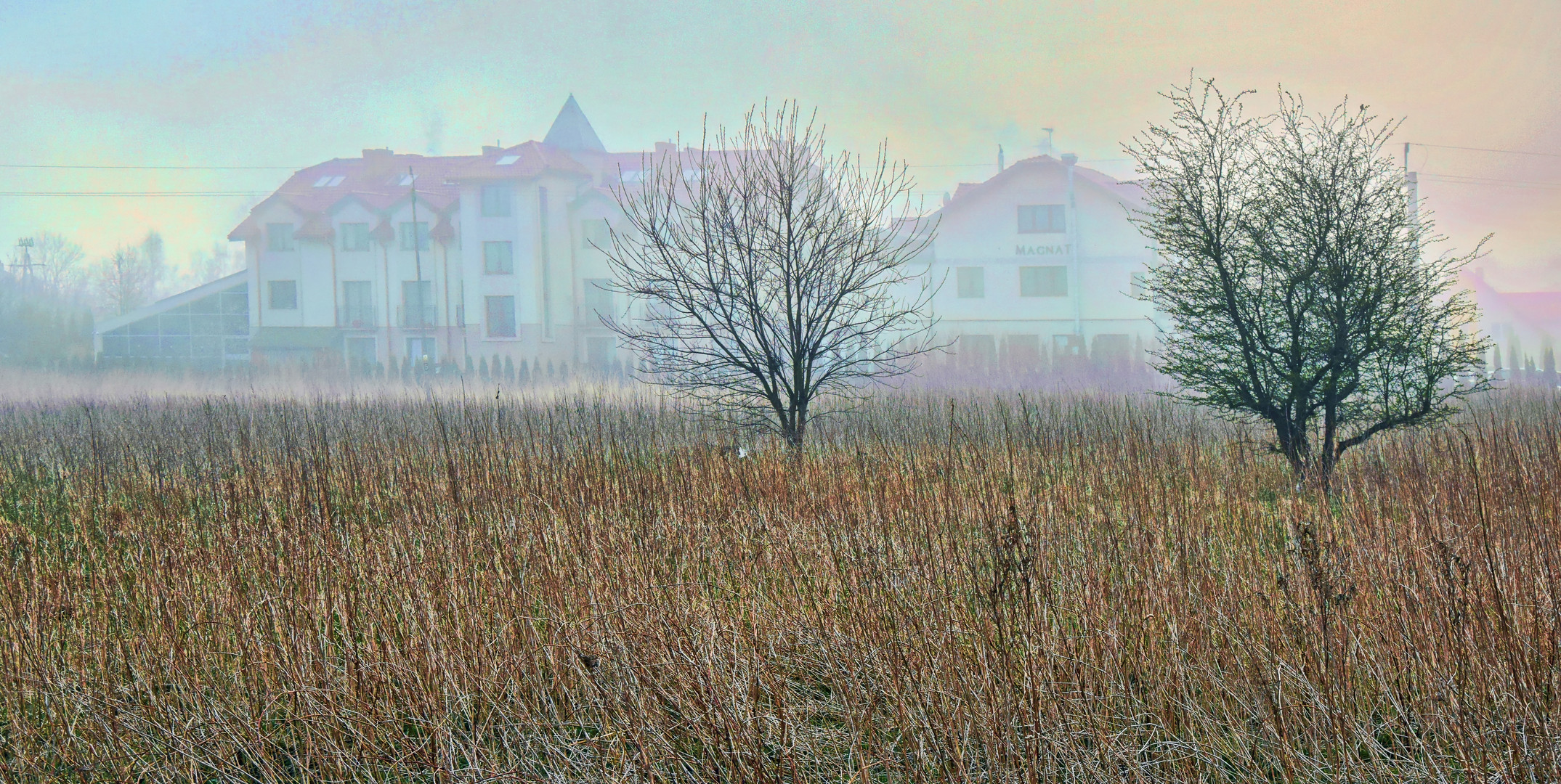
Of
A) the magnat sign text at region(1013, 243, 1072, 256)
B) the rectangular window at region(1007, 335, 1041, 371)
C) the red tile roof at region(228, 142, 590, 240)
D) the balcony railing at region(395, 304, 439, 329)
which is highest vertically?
the red tile roof at region(228, 142, 590, 240)

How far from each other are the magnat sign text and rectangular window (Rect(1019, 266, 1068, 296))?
0.59 metres

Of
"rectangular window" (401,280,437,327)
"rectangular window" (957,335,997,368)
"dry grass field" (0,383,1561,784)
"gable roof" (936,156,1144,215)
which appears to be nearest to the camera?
"dry grass field" (0,383,1561,784)

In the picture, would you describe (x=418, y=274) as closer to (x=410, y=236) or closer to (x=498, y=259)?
(x=498, y=259)

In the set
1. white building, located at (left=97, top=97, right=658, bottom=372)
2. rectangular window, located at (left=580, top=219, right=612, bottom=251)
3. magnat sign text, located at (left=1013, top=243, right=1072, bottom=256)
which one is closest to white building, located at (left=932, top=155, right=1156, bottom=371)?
magnat sign text, located at (left=1013, top=243, right=1072, bottom=256)

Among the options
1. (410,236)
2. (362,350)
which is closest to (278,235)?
(410,236)

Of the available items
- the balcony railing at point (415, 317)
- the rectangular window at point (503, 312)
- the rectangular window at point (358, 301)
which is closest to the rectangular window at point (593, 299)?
the rectangular window at point (503, 312)

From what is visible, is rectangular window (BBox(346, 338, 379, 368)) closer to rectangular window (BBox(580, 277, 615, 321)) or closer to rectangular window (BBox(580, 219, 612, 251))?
rectangular window (BBox(580, 277, 615, 321))

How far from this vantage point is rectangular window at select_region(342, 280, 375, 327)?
4178 cm

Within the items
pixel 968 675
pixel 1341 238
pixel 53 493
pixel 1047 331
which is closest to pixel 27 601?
pixel 968 675

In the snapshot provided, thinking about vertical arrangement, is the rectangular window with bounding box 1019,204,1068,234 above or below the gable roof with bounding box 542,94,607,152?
below

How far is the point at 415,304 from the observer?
136 ft

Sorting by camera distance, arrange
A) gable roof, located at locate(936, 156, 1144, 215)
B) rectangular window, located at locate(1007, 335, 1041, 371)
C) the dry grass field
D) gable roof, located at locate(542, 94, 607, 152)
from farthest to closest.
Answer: gable roof, located at locate(542, 94, 607, 152), gable roof, located at locate(936, 156, 1144, 215), rectangular window, located at locate(1007, 335, 1041, 371), the dry grass field

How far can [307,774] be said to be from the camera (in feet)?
12.3

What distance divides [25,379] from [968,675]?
47445 millimetres
